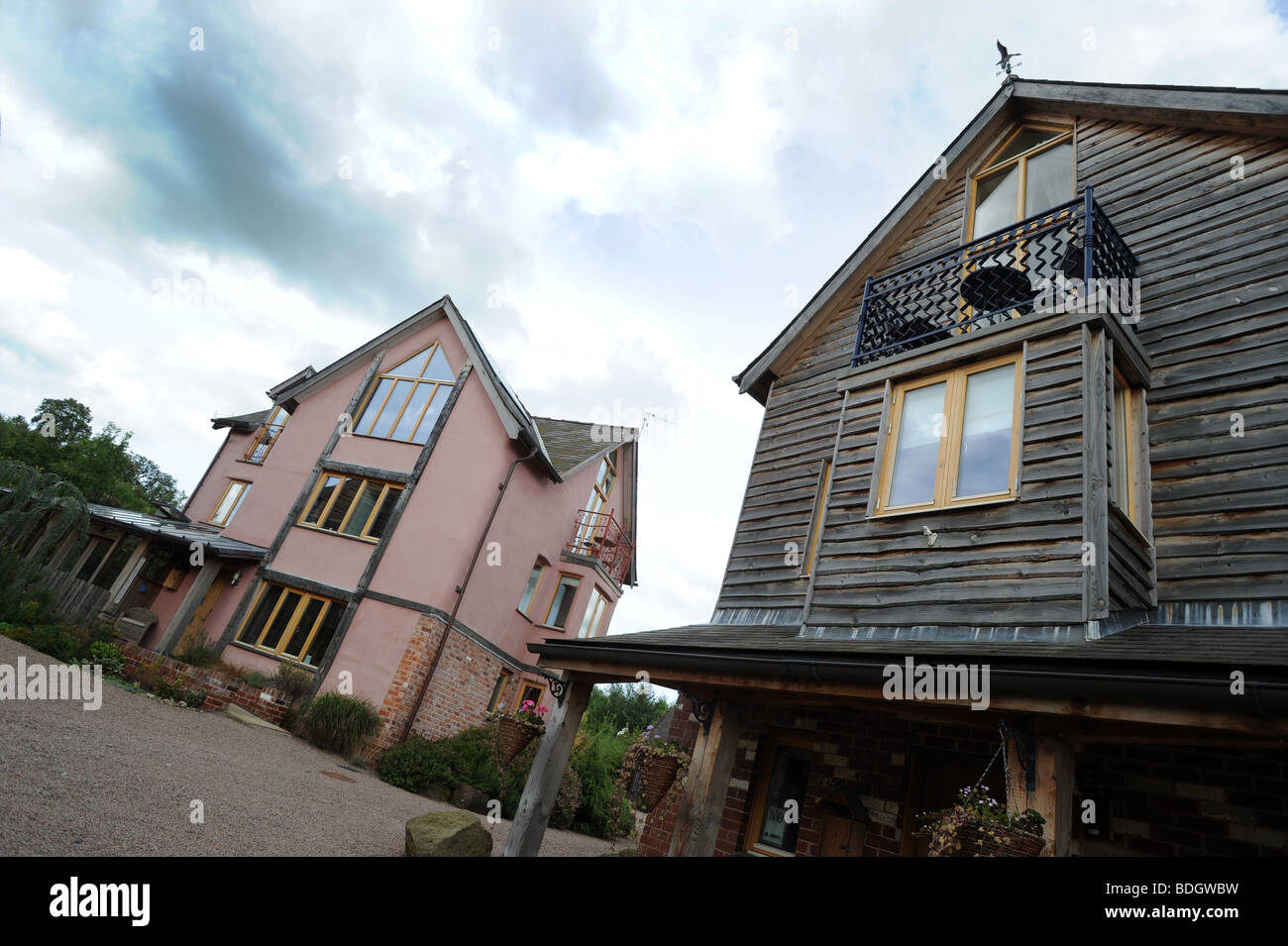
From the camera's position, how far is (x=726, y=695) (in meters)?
5.70

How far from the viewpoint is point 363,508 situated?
16172 mm

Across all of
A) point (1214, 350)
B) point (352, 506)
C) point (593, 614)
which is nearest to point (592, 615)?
point (593, 614)

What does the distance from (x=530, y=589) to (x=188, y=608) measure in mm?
8160

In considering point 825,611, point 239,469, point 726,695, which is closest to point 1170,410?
point 825,611

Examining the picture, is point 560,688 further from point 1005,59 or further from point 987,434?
point 1005,59

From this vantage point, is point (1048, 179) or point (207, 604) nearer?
→ point (1048, 179)

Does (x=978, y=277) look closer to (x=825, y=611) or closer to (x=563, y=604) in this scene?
(x=825, y=611)

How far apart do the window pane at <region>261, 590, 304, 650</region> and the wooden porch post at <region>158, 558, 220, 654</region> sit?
1832mm

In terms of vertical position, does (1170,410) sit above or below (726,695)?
above

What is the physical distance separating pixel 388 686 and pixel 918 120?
1474 cm

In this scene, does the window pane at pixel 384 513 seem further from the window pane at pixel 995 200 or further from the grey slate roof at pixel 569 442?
the window pane at pixel 995 200

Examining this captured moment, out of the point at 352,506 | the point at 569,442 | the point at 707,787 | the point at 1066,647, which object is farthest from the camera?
the point at 569,442

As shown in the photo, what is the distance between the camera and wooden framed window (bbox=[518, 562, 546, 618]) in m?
→ 18.2

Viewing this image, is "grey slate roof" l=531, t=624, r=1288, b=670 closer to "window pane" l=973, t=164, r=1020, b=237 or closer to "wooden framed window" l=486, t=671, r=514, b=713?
"window pane" l=973, t=164, r=1020, b=237
